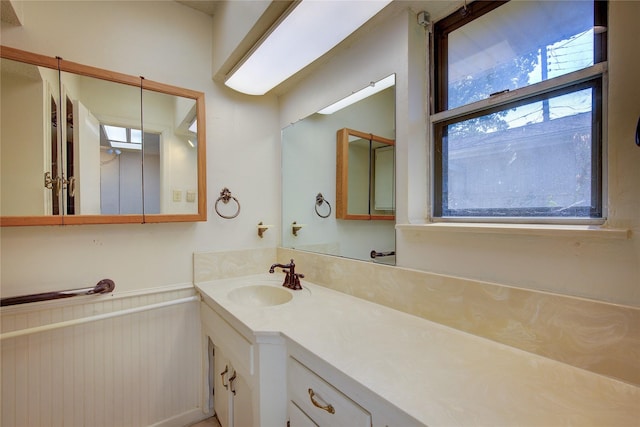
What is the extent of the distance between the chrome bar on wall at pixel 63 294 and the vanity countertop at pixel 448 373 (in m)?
0.74

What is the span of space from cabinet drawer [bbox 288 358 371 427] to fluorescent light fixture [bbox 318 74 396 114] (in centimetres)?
121

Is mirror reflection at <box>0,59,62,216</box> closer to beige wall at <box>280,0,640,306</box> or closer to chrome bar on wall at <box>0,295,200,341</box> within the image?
chrome bar on wall at <box>0,295,200,341</box>

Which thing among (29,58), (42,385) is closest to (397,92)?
(29,58)

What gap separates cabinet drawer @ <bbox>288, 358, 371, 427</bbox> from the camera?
2.30 feet

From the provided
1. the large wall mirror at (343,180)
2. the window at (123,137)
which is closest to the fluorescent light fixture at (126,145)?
the window at (123,137)

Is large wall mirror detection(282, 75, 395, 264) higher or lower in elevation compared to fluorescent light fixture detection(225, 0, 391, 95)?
lower

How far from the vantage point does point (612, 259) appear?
707 mm

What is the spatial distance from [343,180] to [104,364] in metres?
1.55

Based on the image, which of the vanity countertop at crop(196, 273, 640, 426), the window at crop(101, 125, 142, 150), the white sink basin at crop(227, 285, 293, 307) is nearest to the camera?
the vanity countertop at crop(196, 273, 640, 426)

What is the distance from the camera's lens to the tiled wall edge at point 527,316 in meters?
0.69

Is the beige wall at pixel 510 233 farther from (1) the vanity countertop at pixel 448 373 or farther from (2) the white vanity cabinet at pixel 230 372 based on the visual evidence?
(2) the white vanity cabinet at pixel 230 372

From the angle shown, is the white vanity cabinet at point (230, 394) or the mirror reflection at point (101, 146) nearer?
the white vanity cabinet at point (230, 394)

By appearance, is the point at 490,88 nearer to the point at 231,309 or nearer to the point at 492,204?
the point at 492,204

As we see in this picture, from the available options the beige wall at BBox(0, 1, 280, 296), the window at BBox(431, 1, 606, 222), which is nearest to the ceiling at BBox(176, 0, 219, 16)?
the beige wall at BBox(0, 1, 280, 296)
